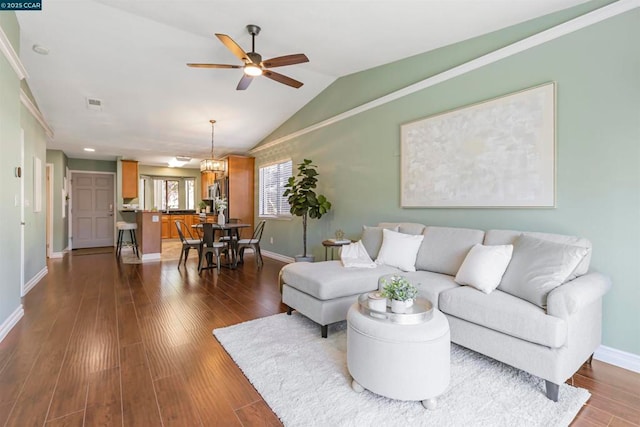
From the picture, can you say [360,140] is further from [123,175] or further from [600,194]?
[123,175]

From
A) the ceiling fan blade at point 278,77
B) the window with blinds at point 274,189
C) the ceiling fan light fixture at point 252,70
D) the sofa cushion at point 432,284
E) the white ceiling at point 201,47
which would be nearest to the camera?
the sofa cushion at point 432,284

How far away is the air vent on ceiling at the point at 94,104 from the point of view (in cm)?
473

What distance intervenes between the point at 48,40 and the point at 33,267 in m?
3.11

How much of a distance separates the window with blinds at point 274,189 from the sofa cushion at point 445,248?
3.58 meters

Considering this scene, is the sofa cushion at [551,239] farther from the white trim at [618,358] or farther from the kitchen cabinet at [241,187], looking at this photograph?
the kitchen cabinet at [241,187]

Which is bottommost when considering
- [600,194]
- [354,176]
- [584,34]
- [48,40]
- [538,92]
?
[600,194]

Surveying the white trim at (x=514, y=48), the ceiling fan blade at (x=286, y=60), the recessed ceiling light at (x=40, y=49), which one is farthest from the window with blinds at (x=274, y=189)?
the recessed ceiling light at (x=40, y=49)

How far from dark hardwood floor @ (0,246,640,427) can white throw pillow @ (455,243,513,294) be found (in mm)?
795

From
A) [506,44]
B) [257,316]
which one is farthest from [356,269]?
[506,44]

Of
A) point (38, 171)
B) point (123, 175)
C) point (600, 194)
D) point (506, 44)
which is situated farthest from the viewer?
point (123, 175)

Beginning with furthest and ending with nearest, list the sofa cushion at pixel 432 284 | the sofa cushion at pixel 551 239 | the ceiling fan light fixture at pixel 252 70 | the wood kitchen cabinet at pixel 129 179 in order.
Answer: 1. the wood kitchen cabinet at pixel 129 179
2. the ceiling fan light fixture at pixel 252 70
3. the sofa cushion at pixel 432 284
4. the sofa cushion at pixel 551 239

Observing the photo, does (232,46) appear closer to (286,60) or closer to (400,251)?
(286,60)

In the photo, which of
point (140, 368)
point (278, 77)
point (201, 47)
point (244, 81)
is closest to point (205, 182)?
point (201, 47)

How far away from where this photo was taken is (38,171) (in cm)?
477
